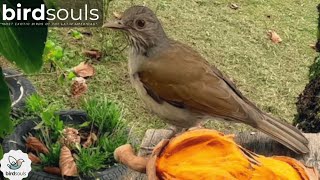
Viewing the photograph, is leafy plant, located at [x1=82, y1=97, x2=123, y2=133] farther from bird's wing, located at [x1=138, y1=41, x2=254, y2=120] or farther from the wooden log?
bird's wing, located at [x1=138, y1=41, x2=254, y2=120]

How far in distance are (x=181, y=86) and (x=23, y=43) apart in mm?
1221

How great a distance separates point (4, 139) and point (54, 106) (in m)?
0.59

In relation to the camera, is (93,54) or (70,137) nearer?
(70,137)

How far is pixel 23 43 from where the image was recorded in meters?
1.32

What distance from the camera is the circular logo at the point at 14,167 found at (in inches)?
107

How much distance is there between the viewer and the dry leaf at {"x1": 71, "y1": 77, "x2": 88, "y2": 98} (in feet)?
14.1

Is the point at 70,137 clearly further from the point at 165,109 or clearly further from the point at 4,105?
the point at 4,105

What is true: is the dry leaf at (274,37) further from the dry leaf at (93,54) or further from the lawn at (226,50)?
the dry leaf at (93,54)

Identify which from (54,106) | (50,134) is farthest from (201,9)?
(50,134)

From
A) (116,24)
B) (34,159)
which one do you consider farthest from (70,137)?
(116,24)

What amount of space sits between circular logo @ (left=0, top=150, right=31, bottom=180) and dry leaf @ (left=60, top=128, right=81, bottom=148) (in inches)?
23.6

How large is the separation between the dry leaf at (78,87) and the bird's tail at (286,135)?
2.05 m

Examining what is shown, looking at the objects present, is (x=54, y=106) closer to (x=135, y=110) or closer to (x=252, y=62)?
(x=135, y=110)

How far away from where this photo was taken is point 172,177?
72.9 inches
